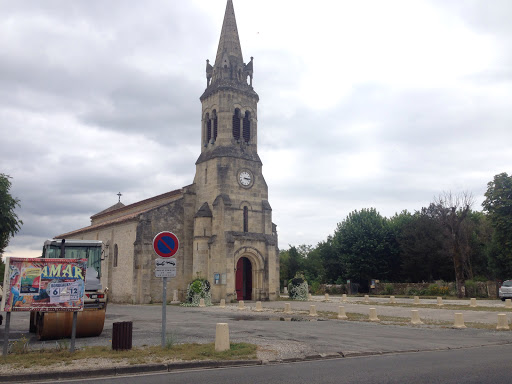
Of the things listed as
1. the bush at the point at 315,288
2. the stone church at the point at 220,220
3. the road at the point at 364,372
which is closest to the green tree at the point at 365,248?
the bush at the point at 315,288

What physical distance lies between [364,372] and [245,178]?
27.2m

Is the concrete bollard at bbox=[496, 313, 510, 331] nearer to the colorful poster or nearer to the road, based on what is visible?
the road

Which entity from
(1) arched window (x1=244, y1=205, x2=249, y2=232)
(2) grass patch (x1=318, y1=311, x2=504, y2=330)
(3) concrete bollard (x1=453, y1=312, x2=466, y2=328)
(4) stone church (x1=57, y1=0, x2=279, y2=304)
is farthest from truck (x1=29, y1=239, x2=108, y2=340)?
(1) arched window (x1=244, y1=205, x2=249, y2=232)

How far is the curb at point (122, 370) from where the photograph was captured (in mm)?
8000

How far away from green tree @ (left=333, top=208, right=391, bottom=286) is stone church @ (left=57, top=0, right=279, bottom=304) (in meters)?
16.0

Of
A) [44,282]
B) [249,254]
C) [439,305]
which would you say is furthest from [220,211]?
[44,282]

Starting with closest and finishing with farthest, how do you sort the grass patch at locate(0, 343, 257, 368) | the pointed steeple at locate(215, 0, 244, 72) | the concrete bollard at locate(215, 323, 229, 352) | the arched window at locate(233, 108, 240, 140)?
the grass patch at locate(0, 343, 257, 368) → the concrete bollard at locate(215, 323, 229, 352) → the arched window at locate(233, 108, 240, 140) → the pointed steeple at locate(215, 0, 244, 72)

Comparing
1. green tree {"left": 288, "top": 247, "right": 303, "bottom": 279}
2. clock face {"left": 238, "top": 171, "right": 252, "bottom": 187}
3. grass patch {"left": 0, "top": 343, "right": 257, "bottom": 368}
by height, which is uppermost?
clock face {"left": 238, "top": 171, "right": 252, "bottom": 187}

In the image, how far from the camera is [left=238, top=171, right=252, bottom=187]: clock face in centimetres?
3478

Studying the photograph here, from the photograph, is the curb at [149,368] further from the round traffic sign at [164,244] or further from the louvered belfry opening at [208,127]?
the louvered belfry opening at [208,127]

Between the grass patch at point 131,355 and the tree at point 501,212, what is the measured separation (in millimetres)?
32165

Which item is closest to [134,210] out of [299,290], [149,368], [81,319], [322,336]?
[299,290]

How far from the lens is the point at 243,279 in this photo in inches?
1358

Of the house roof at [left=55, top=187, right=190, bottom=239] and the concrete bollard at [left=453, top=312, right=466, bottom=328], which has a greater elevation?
the house roof at [left=55, top=187, right=190, bottom=239]
